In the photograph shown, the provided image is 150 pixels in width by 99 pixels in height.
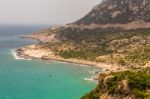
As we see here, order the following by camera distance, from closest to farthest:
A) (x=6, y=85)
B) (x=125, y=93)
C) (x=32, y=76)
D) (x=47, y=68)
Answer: (x=125, y=93), (x=6, y=85), (x=32, y=76), (x=47, y=68)

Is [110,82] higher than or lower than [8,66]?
higher

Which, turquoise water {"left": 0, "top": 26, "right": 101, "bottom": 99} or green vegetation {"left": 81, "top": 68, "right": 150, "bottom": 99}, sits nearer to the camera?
green vegetation {"left": 81, "top": 68, "right": 150, "bottom": 99}

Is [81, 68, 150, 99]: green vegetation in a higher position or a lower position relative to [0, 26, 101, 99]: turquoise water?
higher

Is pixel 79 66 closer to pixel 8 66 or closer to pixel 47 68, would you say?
pixel 47 68

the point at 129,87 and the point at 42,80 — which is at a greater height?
the point at 129,87

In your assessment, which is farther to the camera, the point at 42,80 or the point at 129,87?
the point at 42,80

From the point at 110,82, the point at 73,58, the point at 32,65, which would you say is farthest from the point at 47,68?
the point at 110,82

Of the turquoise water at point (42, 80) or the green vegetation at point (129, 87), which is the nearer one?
the green vegetation at point (129, 87)

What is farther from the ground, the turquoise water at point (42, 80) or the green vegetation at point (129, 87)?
the green vegetation at point (129, 87)
